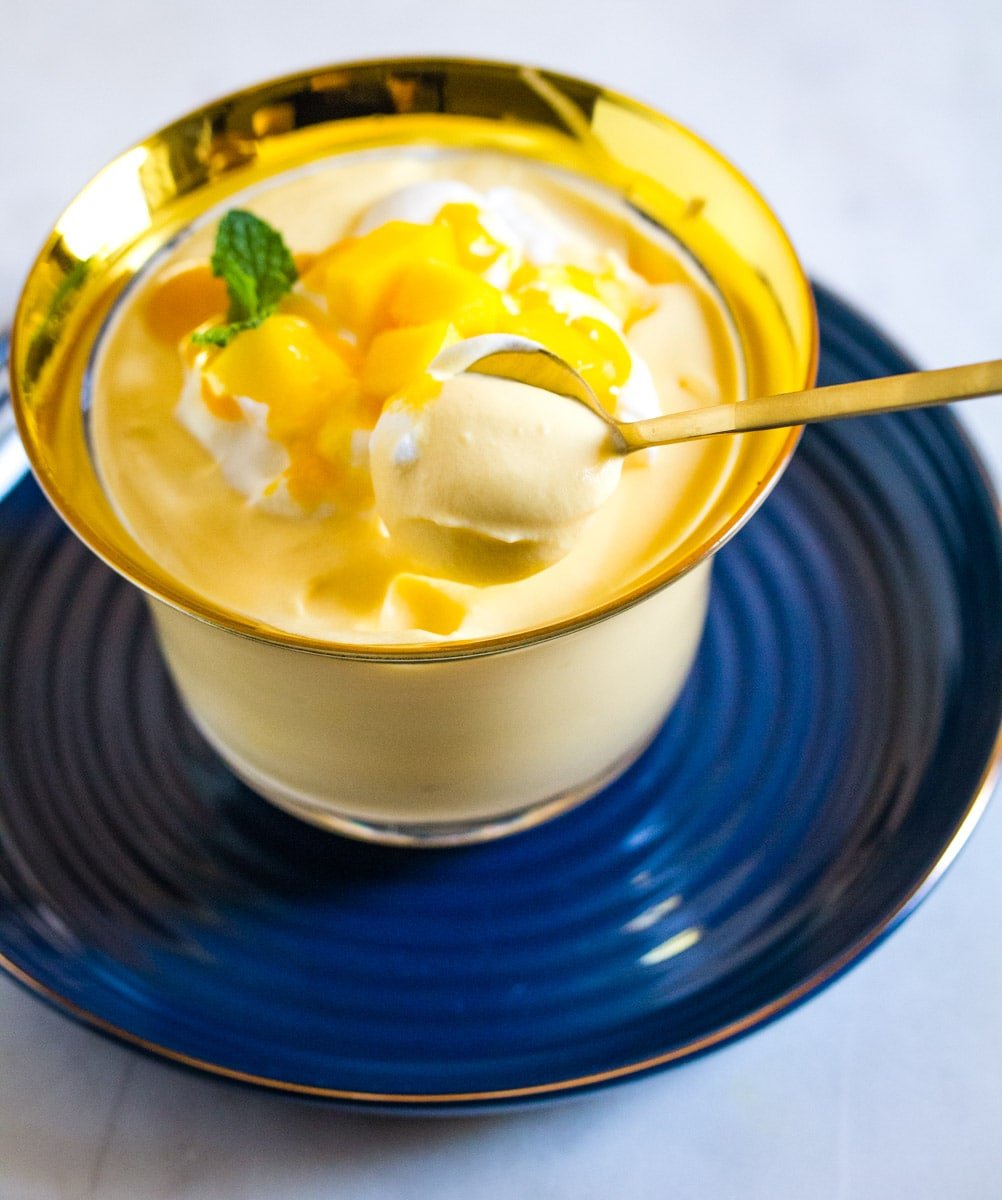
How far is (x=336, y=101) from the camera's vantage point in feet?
5.35

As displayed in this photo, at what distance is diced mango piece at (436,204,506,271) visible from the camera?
1.36 meters

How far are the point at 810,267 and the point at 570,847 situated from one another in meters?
1.15

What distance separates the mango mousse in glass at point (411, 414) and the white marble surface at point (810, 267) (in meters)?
0.33

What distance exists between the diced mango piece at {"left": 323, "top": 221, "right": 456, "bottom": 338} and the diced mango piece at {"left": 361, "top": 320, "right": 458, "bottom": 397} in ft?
0.15

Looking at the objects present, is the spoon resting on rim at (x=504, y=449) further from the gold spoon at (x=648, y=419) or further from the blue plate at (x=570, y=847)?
the blue plate at (x=570, y=847)

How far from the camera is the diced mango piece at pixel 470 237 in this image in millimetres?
1357

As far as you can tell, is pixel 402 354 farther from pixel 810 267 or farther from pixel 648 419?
pixel 810 267

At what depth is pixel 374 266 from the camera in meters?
1.29

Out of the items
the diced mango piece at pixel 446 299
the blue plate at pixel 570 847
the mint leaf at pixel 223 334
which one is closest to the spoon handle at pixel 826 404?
the diced mango piece at pixel 446 299

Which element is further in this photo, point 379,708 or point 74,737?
point 74,737

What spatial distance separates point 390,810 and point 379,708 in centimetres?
22

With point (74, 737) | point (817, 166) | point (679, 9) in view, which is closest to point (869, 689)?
point (74, 737)

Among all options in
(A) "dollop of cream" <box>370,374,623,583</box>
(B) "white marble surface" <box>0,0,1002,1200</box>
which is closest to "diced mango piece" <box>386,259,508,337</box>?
(A) "dollop of cream" <box>370,374,623,583</box>

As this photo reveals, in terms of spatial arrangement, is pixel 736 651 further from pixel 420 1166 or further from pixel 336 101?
pixel 336 101
